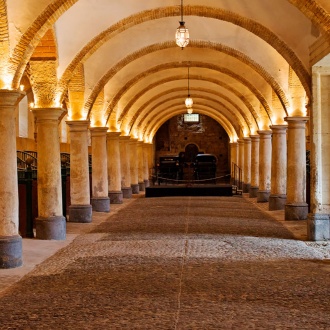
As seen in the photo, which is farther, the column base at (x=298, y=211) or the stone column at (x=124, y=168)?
the stone column at (x=124, y=168)

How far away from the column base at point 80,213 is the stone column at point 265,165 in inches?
331

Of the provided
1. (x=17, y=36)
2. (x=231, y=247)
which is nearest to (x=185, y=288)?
(x=231, y=247)

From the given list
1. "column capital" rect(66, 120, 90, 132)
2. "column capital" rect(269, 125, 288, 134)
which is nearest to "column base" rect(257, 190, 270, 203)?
"column capital" rect(269, 125, 288, 134)

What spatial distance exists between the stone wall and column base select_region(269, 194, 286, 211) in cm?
2733

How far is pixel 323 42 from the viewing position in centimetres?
1178

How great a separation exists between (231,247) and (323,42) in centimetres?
434

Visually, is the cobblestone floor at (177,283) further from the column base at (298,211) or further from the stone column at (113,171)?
the stone column at (113,171)

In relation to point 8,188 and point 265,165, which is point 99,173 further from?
point 8,188

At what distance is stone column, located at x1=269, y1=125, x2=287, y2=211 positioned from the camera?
19047mm

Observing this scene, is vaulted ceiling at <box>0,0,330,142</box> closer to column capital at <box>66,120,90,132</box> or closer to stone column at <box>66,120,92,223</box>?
column capital at <box>66,120,90,132</box>

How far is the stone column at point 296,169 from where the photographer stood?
52.2ft

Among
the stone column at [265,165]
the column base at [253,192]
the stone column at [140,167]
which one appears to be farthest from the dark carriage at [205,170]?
the stone column at [265,165]

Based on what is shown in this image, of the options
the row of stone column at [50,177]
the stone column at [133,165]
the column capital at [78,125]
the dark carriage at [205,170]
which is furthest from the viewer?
the dark carriage at [205,170]

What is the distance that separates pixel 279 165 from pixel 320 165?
6828mm
